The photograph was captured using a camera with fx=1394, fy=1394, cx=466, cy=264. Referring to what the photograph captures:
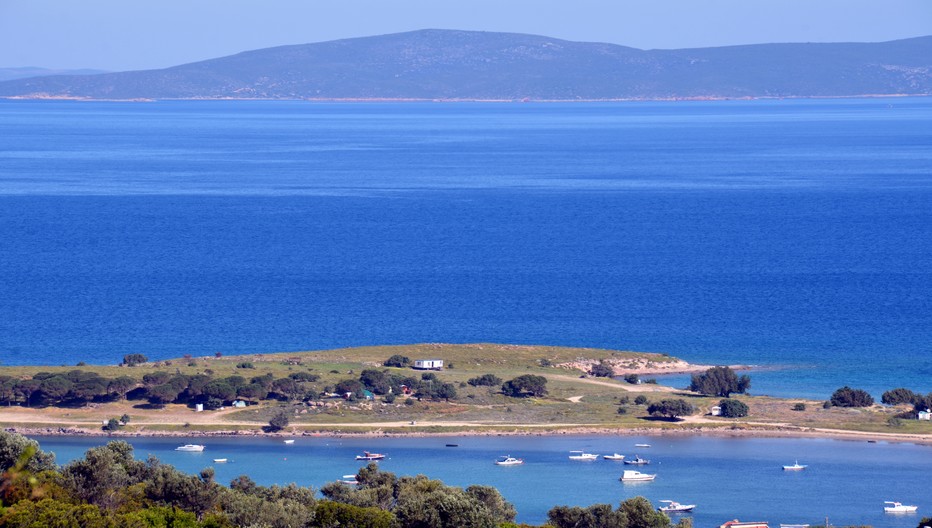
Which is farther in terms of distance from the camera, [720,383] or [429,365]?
[429,365]

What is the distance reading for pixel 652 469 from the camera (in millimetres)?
48562

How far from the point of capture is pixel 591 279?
93062mm

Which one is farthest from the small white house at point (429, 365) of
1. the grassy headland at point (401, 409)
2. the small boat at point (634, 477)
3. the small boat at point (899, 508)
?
the small boat at point (899, 508)

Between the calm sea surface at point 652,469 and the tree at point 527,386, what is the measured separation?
19.2ft

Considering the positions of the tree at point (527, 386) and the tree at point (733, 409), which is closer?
the tree at point (733, 409)

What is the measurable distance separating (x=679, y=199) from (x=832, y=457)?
92.0 meters

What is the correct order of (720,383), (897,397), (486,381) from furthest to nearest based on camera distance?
(486,381)
(720,383)
(897,397)

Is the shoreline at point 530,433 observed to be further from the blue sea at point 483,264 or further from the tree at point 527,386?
the blue sea at point 483,264

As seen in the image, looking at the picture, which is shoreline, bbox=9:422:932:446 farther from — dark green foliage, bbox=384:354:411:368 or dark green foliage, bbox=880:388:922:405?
dark green foliage, bbox=384:354:411:368

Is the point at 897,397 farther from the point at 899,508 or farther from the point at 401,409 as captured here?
the point at 401,409

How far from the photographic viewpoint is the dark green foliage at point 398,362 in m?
64.5

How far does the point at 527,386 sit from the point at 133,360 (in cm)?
1844

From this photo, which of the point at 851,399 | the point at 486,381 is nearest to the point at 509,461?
the point at 486,381

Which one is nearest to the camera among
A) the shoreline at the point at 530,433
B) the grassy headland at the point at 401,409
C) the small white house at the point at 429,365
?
the shoreline at the point at 530,433
